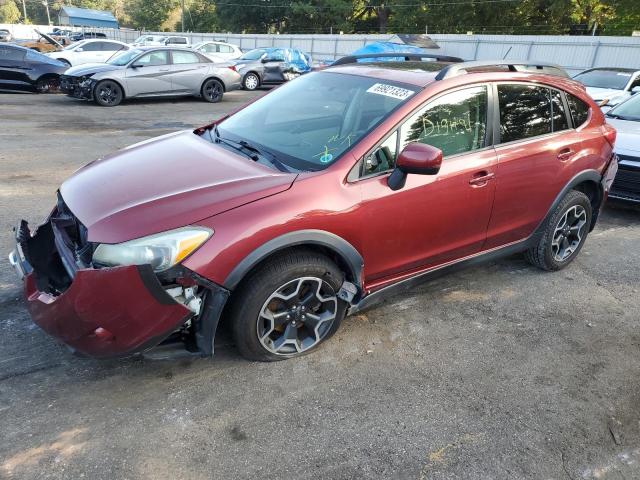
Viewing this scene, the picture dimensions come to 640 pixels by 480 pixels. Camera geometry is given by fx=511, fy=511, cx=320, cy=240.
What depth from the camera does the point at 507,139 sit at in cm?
363

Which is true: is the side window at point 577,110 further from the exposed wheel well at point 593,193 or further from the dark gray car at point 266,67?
the dark gray car at point 266,67

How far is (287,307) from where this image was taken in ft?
9.62

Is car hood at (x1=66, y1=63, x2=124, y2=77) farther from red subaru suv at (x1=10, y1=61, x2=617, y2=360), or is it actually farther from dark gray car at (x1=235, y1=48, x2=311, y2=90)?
red subaru suv at (x1=10, y1=61, x2=617, y2=360)

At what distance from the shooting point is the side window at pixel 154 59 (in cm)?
1303

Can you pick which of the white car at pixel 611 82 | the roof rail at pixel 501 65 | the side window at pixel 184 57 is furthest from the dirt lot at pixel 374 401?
the side window at pixel 184 57

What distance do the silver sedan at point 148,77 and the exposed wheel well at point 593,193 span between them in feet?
37.7

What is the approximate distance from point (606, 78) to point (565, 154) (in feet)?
32.1

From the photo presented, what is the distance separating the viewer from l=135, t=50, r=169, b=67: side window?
13.0 m

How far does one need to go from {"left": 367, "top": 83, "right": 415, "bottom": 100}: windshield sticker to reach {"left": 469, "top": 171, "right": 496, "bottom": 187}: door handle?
0.70 m

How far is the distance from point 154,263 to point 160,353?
49 centimetres

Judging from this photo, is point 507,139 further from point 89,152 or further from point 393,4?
point 393,4

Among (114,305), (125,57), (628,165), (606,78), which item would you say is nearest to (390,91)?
(114,305)

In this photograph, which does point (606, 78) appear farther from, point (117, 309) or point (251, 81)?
point (117, 309)

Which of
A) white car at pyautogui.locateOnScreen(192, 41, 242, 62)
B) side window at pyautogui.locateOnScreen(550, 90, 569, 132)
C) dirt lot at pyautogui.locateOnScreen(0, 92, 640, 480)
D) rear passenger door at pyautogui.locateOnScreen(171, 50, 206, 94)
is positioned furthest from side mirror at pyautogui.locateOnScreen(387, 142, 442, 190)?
white car at pyautogui.locateOnScreen(192, 41, 242, 62)
